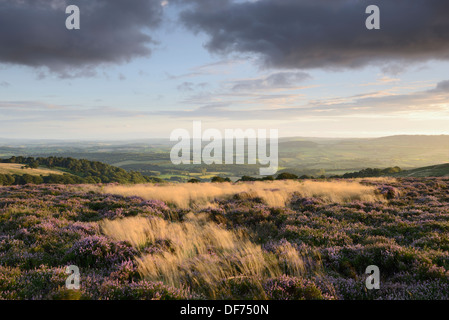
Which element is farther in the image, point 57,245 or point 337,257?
point 57,245

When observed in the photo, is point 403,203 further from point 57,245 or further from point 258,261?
point 57,245

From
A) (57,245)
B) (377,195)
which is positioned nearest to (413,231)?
(377,195)

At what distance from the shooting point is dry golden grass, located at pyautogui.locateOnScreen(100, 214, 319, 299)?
194 inches

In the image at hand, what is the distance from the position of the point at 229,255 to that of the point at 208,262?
2.30 ft

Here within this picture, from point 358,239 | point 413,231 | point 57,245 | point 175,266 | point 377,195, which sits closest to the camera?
point 175,266

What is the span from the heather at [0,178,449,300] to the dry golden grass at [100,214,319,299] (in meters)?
0.03

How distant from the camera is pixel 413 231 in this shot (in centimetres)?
846

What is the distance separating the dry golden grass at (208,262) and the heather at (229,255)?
0.03 m

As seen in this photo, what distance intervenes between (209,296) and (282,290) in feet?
4.65

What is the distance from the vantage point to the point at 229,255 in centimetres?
621
